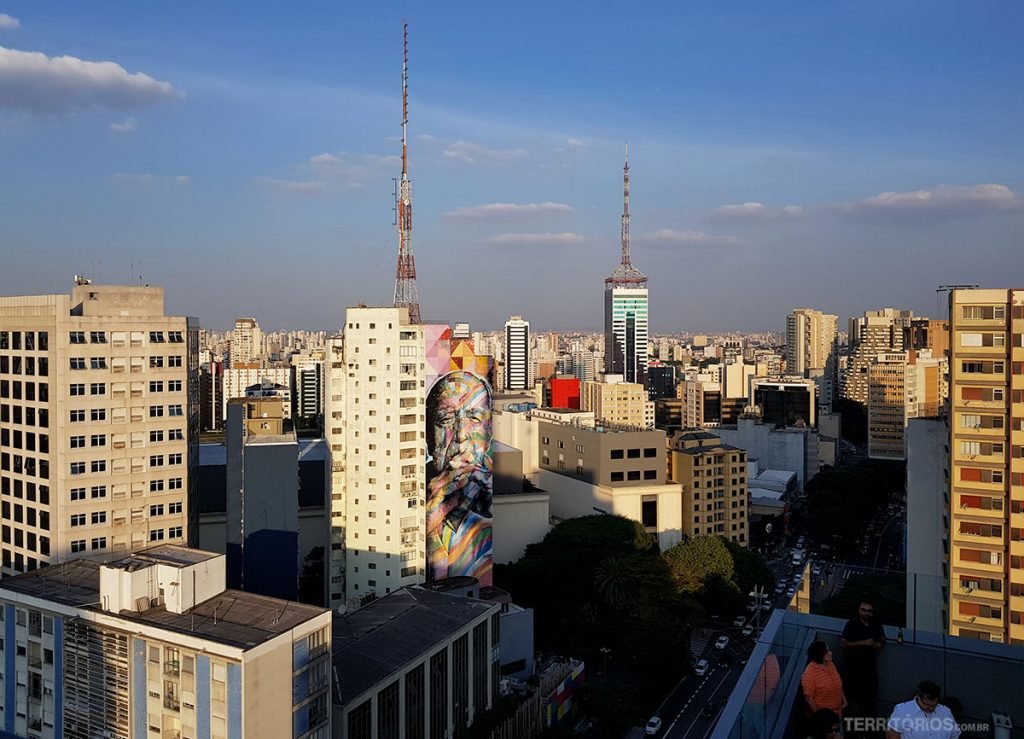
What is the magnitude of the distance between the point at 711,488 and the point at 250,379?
30993mm

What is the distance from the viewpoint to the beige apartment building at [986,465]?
10859 millimetres

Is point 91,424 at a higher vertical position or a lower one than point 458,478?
higher

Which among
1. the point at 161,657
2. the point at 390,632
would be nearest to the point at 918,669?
the point at 161,657

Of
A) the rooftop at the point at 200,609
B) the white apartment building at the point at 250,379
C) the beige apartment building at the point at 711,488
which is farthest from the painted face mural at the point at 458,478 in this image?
the white apartment building at the point at 250,379

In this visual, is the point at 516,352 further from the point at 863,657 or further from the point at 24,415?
the point at 863,657

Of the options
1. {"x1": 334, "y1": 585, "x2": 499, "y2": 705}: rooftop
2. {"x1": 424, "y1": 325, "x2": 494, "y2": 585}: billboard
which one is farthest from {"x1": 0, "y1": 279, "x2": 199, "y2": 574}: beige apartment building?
{"x1": 424, "y1": 325, "x2": 494, "y2": 585}: billboard

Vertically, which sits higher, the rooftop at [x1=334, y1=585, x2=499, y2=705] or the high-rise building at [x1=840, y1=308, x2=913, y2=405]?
the high-rise building at [x1=840, y1=308, x2=913, y2=405]

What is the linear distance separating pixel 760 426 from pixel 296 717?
29.6 m

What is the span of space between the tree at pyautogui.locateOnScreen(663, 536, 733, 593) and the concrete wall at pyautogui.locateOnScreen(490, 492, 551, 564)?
3425 millimetres

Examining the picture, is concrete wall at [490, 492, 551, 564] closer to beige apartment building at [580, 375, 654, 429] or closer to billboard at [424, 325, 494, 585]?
billboard at [424, 325, 494, 585]

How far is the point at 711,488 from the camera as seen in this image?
22297 mm

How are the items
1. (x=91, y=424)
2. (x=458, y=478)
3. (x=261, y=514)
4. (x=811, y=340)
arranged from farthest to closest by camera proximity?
1. (x=811, y=340)
2. (x=458, y=478)
3. (x=261, y=514)
4. (x=91, y=424)

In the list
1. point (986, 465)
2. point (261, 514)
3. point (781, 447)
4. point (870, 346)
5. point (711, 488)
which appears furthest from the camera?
point (870, 346)

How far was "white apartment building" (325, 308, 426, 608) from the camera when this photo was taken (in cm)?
1595
